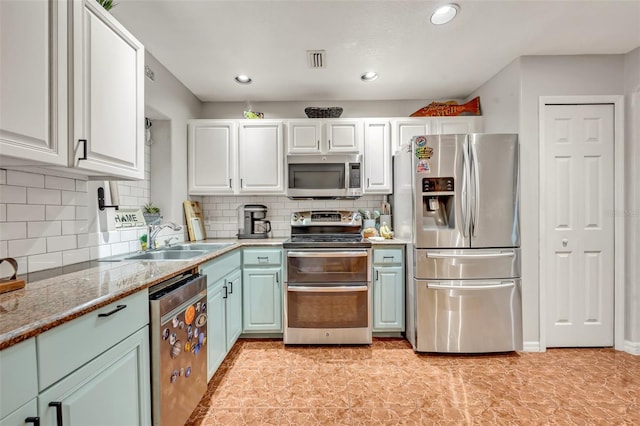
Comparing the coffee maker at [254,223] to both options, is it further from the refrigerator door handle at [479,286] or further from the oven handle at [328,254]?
the refrigerator door handle at [479,286]

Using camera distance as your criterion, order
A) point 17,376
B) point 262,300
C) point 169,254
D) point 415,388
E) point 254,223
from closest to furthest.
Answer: point 17,376 → point 415,388 → point 169,254 → point 262,300 → point 254,223

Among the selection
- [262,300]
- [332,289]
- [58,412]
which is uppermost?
[58,412]

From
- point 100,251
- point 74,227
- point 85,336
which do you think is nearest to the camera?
point 85,336

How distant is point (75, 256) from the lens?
1692 mm

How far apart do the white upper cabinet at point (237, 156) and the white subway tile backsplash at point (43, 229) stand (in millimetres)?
1489

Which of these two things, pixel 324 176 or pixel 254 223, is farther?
pixel 254 223

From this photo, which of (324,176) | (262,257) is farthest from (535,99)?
(262,257)

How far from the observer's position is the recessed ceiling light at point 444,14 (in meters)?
1.83

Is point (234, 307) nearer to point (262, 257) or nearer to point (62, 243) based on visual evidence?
point (262, 257)

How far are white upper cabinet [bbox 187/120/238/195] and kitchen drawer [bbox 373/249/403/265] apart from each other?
5.47 feet

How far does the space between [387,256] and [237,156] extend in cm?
183

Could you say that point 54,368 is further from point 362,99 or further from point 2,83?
point 362,99

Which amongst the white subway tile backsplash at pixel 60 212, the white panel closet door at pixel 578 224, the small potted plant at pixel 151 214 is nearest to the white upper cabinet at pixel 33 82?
the white subway tile backsplash at pixel 60 212

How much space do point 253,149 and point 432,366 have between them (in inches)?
101
